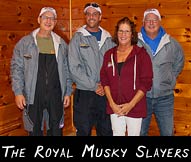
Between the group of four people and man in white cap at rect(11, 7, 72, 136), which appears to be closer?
the group of four people

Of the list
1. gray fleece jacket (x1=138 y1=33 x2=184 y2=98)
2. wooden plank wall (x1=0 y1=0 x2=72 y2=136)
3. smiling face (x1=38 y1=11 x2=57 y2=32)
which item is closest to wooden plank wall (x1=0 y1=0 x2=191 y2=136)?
wooden plank wall (x1=0 y1=0 x2=72 y2=136)

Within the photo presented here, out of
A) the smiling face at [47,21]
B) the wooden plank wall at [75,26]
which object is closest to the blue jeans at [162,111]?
the wooden plank wall at [75,26]

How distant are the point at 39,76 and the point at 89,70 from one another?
447 millimetres

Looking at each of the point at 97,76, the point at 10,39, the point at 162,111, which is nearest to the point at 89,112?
the point at 97,76

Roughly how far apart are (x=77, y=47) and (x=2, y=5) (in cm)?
88

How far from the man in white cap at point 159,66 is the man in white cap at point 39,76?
0.80 meters

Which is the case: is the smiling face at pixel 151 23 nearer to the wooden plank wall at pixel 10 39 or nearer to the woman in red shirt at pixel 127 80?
the woman in red shirt at pixel 127 80

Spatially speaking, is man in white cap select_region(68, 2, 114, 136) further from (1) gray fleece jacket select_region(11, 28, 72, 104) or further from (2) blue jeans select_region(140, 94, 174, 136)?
(2) blue jeans select_region(140, 94, 174, 136)

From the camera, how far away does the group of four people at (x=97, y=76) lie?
2.63 m

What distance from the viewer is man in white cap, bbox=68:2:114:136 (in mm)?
2889

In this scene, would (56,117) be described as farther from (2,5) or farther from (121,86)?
(2,5)

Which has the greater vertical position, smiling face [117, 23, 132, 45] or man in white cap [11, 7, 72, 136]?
smiling face [117, 23, 132, 45]

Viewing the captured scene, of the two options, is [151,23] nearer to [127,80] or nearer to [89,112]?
[127,80]

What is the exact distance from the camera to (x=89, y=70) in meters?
2.91
